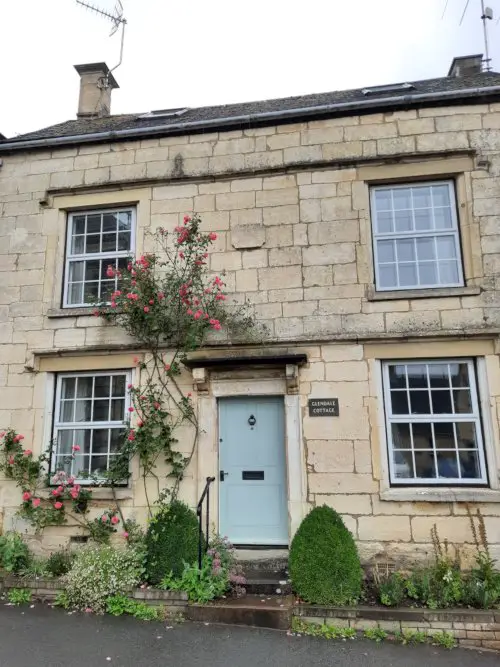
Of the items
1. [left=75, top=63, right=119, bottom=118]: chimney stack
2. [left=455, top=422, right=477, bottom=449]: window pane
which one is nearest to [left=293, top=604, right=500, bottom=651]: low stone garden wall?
[left=455, top=422, right=477, bottom=449]: window pane

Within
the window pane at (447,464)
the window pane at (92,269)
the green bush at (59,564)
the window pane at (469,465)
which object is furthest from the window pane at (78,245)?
the window pane at (469,465)

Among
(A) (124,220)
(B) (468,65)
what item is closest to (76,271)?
(A) (124,220)

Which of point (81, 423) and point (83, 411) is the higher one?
point (83, 411)

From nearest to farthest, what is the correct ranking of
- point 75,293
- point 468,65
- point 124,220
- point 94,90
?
point 75,293
point 124,220
point 468,65
point 94,90

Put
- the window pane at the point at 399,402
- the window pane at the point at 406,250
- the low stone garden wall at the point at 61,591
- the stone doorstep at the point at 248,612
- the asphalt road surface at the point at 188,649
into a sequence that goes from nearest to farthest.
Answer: the asphalt road surface at the point at 188,649 → the stone doorstep at the point at 248,612 → the low stone garden wall at the point at 61,591 → the window pane at the point at 399,402 → the window pane at the point at 406,250

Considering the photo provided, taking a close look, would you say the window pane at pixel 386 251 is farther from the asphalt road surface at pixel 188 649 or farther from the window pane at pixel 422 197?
the asphalt road surface at pixel 188 649

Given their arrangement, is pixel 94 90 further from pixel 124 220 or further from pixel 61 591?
pixel 61 591

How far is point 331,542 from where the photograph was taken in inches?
195

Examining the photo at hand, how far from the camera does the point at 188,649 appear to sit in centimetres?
423

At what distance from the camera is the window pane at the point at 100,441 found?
6609 millimetres

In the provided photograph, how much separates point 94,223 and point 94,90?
4.44 metres

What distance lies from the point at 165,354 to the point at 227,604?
3.16 m

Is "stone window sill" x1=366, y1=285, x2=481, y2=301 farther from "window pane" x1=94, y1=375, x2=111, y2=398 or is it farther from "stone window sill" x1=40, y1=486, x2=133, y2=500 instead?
"stone window sill" x1=40, y1=486, x2=133, y2=500

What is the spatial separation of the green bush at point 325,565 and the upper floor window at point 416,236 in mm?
3235
